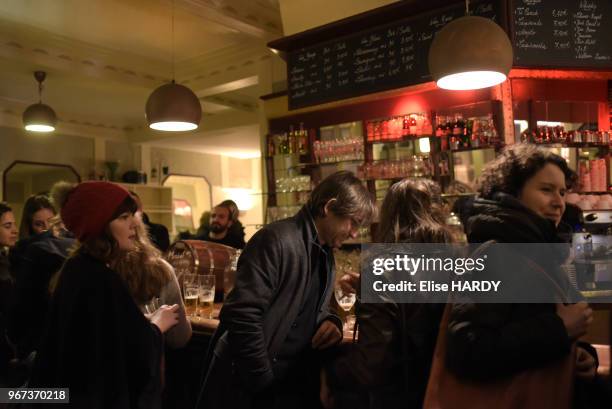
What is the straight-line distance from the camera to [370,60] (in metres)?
4.71

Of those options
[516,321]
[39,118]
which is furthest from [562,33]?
[39,118]

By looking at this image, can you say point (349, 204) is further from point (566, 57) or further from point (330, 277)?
point (566, 57)

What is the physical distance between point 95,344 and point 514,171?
1393 millimetres

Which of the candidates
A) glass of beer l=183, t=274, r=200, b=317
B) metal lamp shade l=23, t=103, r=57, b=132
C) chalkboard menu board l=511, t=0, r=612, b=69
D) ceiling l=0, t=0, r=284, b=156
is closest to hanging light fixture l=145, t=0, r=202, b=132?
glass of beer l=183, t=274, r=200, b=317

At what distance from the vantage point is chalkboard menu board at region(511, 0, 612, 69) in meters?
4.04

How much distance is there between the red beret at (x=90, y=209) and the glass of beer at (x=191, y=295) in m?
0.97

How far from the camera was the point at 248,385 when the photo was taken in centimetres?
196

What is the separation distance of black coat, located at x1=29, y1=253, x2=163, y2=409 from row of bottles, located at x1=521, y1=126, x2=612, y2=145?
3583 millimetres

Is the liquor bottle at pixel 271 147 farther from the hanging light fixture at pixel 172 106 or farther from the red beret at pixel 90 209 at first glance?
the red beret at pixel 90 209

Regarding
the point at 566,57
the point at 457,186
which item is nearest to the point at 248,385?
the point at 457,186

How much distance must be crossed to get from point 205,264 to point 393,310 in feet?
6.05

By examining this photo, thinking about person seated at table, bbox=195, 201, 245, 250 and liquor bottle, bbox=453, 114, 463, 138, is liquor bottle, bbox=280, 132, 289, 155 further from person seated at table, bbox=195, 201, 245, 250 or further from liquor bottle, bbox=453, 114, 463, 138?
liquor bottle, bbox=453, 114, 463, 138

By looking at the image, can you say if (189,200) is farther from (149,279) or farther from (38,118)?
(149,279)

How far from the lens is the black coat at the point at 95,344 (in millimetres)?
1747
